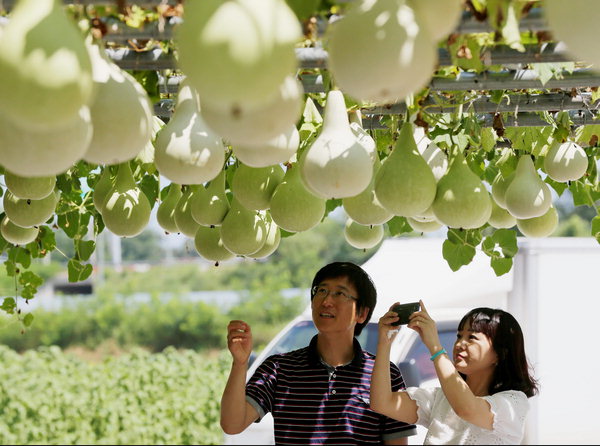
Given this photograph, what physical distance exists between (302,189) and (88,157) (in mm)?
667

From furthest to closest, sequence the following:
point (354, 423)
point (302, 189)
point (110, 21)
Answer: point (354, 423) → point (302, 189) → point (110, 21)

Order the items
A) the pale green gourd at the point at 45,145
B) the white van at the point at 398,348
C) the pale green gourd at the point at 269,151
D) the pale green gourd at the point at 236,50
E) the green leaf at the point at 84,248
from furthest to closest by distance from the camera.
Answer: the white van at the point at 398,348, the green leaf at the point at 84,248, the pale green gourd at the point at 269,151, the pale green gourd at the point at 45,145, the pale green gourd at the point at 236,50

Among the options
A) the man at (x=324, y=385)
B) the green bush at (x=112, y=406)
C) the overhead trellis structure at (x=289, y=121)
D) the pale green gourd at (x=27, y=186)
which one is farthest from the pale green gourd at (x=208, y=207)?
the green bush at (x=112, y=406)

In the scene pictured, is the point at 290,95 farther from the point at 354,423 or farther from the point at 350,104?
the point at 354,423

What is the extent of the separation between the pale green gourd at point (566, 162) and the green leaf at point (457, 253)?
0.39 meters

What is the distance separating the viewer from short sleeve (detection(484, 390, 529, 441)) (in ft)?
7.21

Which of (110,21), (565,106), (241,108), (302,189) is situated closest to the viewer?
(241,108)

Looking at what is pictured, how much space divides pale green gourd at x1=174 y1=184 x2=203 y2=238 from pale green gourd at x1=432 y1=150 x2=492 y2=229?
27.6 inches

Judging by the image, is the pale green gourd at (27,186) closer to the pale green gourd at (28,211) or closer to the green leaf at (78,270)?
the pale green gourd at (28,211)

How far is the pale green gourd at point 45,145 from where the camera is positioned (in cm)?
77

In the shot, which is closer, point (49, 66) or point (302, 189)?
point (49, 66)

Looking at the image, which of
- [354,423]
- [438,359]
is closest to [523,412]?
[438,359]

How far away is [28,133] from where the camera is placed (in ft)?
2.61

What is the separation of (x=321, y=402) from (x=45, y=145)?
5.57 ft
